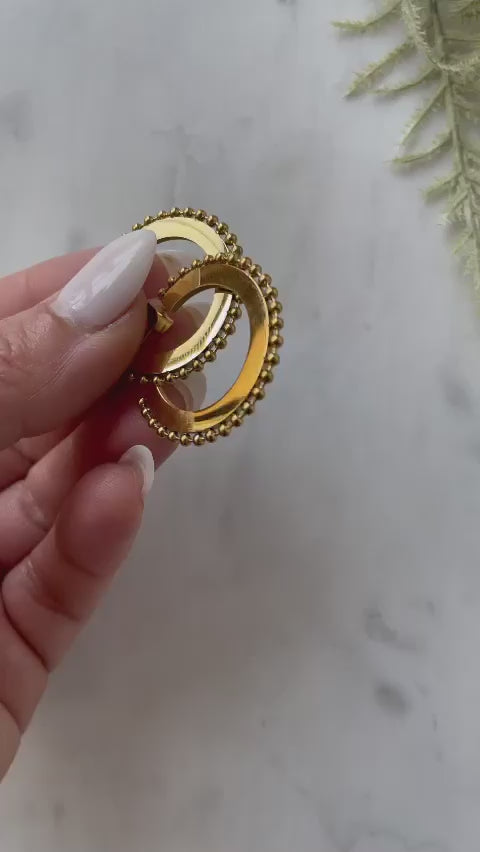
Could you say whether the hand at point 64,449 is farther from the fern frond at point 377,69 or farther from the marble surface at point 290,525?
the fern frond at point 377,69

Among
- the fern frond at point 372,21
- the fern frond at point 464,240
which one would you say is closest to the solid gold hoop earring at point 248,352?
the fern frond at point 464,240

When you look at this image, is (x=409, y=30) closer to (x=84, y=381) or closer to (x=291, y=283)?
(x=291, y=283)

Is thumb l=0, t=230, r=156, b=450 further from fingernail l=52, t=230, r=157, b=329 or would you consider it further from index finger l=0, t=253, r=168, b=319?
index finger l=0, t=253, r=168, b=319

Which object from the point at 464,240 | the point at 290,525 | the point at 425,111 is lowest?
the point at 290,525

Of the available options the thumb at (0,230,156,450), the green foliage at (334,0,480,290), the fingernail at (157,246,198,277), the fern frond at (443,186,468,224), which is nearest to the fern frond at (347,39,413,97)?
the green foliage at (334,0,480,290)

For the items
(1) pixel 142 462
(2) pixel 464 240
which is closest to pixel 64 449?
(1) pixel 142 462

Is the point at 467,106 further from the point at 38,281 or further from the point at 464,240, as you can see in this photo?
the point at 38,281

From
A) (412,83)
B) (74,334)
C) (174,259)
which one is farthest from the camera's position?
(412,83)
